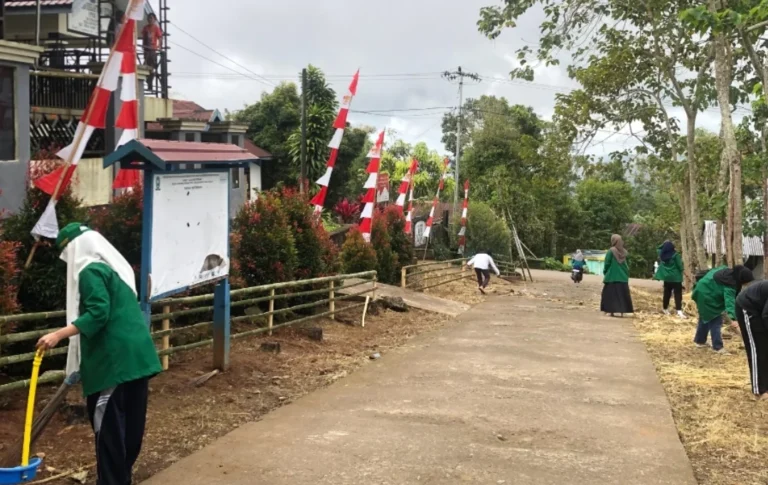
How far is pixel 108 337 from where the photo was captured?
166 inches

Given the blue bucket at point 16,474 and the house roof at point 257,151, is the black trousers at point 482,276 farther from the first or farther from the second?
the blue bucket at point 16,474

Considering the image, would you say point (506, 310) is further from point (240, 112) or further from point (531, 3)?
Answer: point (240, 112)

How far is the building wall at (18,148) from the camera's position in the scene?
35.0ft

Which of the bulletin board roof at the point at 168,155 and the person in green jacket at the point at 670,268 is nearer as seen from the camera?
the bulletin board roof at the point at 168,155

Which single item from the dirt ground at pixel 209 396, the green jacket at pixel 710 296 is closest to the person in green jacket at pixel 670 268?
the green jacket at pixel 710 296

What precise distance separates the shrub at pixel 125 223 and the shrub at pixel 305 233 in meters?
3.31

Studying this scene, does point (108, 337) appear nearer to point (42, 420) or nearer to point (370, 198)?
point (42, 420)

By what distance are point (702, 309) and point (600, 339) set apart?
1.79 m

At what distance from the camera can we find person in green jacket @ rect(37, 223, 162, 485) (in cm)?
420

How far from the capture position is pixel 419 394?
7.45 m

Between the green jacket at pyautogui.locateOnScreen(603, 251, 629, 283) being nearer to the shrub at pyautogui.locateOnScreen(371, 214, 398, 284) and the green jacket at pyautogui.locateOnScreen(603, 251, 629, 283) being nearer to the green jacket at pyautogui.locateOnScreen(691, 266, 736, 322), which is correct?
the green jacket at pyautogui.locateOnScreen(691, 266, 736, 322)

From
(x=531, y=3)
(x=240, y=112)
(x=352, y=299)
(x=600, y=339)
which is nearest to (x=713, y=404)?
(x=600, y=339)

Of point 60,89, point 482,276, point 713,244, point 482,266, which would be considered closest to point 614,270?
point 482,266

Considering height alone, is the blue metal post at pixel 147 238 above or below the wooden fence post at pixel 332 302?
above
